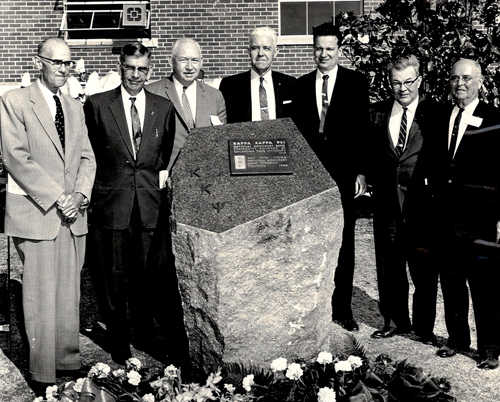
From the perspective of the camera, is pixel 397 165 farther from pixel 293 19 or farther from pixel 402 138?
pixel 293 19

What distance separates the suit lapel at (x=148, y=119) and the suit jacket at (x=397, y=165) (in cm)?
153

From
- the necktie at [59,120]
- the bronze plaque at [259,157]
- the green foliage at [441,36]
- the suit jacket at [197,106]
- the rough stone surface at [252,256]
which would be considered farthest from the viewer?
the green foliage at [441,36]

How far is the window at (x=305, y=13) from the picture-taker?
10.5 meters

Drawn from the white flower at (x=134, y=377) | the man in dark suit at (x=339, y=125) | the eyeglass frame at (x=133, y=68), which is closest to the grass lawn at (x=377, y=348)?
the man in dark suit at (x=339, y=125)

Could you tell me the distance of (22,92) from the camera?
13.3 feet

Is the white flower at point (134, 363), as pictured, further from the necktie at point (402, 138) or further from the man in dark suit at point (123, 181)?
the necktie at point (402, 138)

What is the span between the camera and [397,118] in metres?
4.82

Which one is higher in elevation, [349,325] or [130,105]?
[130,105]

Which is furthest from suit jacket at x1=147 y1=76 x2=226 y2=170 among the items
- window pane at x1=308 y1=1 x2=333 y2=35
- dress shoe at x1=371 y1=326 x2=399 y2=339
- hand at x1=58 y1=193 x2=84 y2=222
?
window pane at x1=308 y1=1 x2=333 y2=35

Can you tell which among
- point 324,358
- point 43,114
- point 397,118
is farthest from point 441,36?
point 43,114

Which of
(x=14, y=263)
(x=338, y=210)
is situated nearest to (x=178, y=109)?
(x=338, y=210)

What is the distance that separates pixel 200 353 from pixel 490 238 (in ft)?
6.38

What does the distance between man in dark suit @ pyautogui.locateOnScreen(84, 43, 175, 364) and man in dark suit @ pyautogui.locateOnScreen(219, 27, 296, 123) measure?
28.8 inches

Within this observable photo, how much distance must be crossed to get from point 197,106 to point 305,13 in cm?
616
